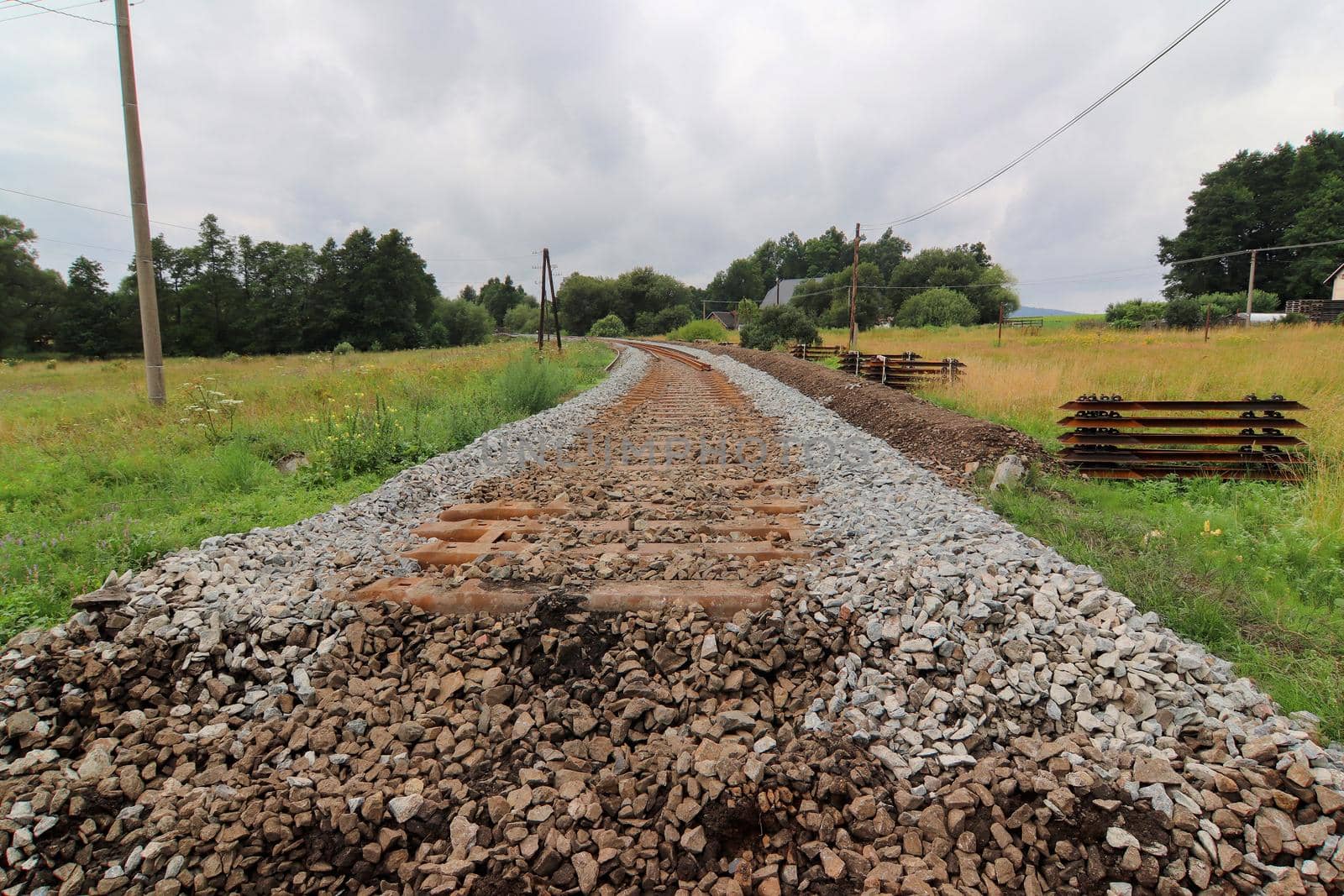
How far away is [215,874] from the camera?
2219 millimetres

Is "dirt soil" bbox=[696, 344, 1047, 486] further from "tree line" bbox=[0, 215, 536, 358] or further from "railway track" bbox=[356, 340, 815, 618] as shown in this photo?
"tree line" bbox=[0, 215, 536, 358]

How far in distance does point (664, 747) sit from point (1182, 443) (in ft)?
21.3

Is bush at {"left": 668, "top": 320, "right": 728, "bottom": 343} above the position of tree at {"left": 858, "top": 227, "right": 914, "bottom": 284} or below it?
below

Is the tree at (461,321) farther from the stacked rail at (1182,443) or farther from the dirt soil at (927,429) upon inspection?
the stacked rail at (1182,443)

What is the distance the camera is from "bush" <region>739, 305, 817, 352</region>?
28.6m

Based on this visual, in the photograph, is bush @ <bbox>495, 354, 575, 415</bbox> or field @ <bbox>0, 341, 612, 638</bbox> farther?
bush @ <bbox>495, 354, 575, 415</bbox>

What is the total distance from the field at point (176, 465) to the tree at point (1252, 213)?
73.6 metres

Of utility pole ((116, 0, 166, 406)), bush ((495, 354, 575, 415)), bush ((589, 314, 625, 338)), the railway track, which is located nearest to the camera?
the railway track

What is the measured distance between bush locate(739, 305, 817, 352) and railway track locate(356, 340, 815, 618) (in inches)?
841

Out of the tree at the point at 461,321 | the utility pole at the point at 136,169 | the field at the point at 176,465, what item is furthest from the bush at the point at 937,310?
the utility pole at the point at 136,169

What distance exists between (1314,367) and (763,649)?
12566 millimetres

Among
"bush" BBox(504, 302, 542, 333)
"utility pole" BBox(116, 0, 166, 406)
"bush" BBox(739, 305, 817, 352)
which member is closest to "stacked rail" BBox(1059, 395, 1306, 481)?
"utility pole" BBox(116, 0, 166, 406)

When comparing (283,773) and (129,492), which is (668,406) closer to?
(129,492)

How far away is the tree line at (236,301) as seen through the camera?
4294 cm
